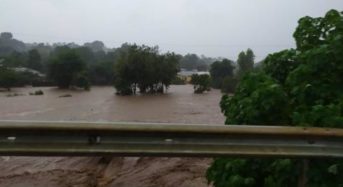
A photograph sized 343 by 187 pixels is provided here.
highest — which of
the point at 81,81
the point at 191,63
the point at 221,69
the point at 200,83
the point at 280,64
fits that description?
the point at 191,63

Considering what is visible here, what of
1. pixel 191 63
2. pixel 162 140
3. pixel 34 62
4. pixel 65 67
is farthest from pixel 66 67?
pixel 191 63

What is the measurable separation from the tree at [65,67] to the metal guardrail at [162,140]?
4454cm

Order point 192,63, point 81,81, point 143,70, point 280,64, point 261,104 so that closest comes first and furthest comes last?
point 261,104, point 280,64, point 143,70, point 81,81, point 192,63

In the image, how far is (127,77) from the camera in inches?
1650

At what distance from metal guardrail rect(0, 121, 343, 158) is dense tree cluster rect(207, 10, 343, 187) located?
0.60 ft

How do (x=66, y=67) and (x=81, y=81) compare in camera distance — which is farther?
(x=66, y=67)

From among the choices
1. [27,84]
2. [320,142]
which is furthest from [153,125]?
[27,84]

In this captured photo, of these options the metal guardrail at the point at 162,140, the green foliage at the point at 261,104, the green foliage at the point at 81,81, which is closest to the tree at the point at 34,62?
the green foliage at the point at 81,81

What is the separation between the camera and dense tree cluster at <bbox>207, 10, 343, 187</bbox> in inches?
122

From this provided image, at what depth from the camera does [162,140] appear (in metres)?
2.82

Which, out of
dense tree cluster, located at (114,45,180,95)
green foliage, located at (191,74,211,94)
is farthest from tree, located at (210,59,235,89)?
dense tree cluster, located at (114,45,180,95)

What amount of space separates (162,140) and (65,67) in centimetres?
4549

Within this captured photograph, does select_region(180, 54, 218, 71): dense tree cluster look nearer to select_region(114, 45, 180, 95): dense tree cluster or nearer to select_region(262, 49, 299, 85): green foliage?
select_region(114, 45, 180, 95): dense tree cluster

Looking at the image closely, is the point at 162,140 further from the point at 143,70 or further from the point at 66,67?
the point at 66,67
